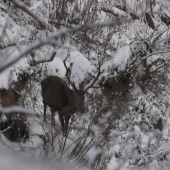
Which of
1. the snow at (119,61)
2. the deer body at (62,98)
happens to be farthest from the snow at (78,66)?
the deer body at (62,98)

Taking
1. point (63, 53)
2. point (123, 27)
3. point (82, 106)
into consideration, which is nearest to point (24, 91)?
point (82, 106)

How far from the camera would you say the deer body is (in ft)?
11.4

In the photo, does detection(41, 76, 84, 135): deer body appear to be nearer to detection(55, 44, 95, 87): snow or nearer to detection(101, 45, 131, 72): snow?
detection(55, 44, 95, 87): snow

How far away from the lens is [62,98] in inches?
143

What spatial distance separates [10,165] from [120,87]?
524 cm

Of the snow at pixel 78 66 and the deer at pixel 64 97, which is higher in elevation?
the snow at pixel 78 66

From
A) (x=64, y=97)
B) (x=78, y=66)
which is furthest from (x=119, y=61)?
(x=64, y=97)

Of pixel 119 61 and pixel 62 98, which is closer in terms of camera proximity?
pixel 62 98

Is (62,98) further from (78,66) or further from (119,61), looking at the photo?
(119,61)

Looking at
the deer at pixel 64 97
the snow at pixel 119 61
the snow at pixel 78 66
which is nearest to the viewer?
the deer at pixel 64 97

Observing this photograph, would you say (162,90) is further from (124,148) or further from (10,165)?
(10,165)

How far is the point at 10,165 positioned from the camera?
673 mm

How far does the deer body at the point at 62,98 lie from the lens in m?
3.47

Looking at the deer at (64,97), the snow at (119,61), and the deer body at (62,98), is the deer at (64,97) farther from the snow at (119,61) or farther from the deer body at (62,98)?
the snow at (119,61)
